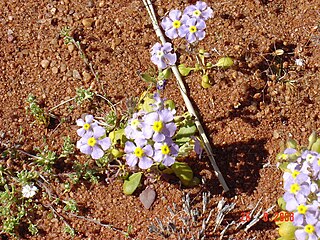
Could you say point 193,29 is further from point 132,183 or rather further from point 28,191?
point 28,191

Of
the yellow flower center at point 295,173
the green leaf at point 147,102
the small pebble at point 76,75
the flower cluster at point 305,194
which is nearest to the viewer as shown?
the flower cluster at point 305,194

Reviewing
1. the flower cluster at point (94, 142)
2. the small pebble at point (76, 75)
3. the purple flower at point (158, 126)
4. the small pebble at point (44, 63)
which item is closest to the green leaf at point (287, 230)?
the purple flower at point (158, 126)

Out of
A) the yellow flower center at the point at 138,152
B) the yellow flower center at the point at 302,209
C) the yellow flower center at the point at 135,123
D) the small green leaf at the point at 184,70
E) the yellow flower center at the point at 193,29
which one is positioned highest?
the yellow flower center at the point at 193,29

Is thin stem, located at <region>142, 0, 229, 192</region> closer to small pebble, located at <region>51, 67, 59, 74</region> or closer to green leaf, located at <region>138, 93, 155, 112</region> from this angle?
green leaf, located at <region>138, 93, 155, 112</region>

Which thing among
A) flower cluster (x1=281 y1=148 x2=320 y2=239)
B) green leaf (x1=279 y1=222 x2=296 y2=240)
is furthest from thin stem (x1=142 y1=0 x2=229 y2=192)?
flower cluster (x1=281 y1=148 x2=320 y2=239)

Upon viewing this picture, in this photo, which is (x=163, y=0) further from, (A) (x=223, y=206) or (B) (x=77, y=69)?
(A) (x=223, y=206)

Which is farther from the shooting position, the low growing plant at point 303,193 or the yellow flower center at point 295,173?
the yellow flower center at point 295,173

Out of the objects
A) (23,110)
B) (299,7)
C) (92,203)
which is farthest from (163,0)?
(92,203)

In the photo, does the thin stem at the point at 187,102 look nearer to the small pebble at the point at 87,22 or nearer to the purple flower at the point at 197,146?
the purple flower at the point at 197,146

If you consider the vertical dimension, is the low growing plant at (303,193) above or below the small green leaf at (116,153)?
below
